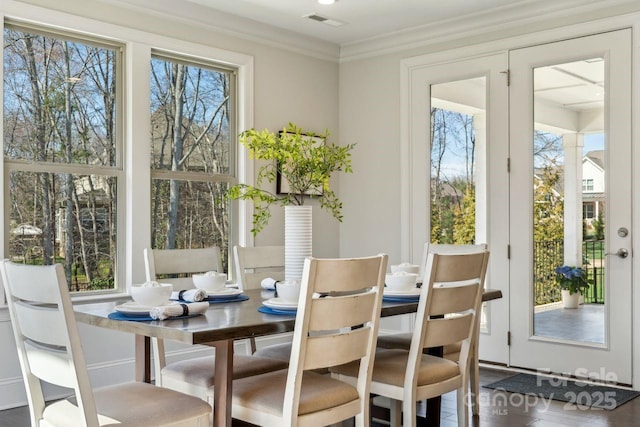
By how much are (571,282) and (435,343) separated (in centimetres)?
216

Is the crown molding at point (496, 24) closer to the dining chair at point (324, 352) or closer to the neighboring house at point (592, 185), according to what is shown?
the neighboring house at point (592, 185)

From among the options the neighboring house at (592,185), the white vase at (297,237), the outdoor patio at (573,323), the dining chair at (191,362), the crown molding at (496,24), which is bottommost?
the outdoor patio at (573,323)

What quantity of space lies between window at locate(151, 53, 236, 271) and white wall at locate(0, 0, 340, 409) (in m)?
0.22

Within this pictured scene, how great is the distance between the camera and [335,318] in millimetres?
2244

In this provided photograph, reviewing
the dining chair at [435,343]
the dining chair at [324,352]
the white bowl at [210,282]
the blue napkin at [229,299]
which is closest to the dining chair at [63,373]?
the dining chair at [324,352]

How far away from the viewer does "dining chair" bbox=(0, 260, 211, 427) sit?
189 centimetres

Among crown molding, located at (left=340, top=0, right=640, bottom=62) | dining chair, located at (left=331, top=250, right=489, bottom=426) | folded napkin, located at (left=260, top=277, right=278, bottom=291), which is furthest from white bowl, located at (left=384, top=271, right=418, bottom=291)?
crown molding, located at (left=340, top=0, right=640, bottom=62)

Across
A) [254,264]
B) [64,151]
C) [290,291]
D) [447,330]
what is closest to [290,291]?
[290,291]

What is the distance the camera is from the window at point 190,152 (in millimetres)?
4602

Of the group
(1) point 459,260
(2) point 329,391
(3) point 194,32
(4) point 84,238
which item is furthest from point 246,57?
(2) point 329,391

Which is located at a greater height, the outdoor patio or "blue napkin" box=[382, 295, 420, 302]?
"blue napkin" box=[382, 295, 420, 302]

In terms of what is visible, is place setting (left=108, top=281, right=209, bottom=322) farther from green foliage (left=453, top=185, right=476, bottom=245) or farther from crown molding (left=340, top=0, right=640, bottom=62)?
crown molding (left=340, top=0, right=640, bottom=62)

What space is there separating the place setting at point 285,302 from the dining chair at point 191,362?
1.28 feet

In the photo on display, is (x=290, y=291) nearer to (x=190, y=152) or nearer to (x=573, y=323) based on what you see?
(x=190, y=152)
